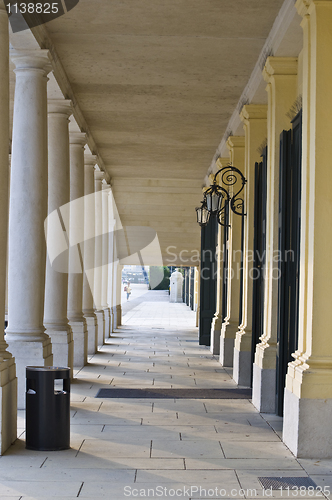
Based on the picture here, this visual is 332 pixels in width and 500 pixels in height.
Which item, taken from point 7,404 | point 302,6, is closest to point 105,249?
point 7,404

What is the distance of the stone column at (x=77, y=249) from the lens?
55.8 ft

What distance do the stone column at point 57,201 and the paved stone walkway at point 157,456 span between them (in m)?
1.13

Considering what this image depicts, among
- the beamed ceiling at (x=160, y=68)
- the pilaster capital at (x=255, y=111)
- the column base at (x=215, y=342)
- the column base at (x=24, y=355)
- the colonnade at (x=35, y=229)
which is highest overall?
the beamed ceiling at (x=160, y=68)

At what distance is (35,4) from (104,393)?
8029 millimetres

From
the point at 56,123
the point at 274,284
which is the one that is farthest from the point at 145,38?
the point at 274,284

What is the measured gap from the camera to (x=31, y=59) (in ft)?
37.8

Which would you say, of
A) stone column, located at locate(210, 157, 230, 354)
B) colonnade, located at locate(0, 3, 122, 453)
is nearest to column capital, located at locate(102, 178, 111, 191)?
colonnade, located at locate(0, 3, 122, 453)

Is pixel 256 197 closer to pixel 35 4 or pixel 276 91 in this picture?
pixel 276 91

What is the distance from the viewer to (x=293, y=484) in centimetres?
702

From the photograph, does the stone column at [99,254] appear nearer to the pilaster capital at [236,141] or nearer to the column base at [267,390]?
the pilaster capital at [236,141]

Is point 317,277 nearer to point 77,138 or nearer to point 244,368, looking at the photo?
point 244,368

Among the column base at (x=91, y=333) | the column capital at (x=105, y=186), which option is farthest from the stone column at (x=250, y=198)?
the column capital at (x=105, y=186)

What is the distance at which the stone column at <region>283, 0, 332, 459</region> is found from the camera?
8070 millimetres

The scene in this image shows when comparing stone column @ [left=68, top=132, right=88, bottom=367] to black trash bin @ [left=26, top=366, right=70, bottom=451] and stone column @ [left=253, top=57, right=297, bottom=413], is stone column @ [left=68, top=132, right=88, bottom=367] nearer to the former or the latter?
stone column @ [left=253, top=57, right=297, bottom=413]
